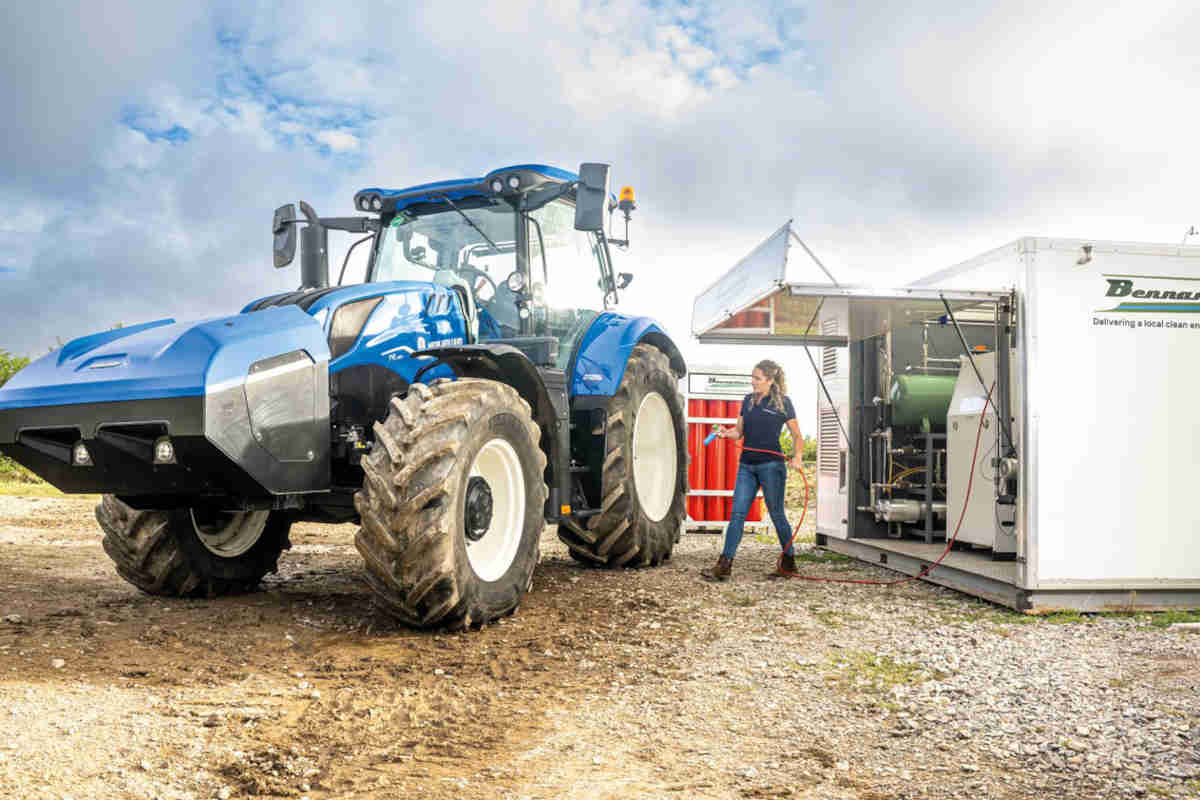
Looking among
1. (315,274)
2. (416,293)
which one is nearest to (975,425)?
(416,293)

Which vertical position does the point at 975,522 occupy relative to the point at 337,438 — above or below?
below

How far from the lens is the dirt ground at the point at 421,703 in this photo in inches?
128

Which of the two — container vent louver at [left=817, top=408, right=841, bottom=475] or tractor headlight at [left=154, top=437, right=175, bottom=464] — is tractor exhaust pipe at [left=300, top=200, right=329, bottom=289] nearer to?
tractor headlight at [left=154, top=437, right=175, bottom=464]

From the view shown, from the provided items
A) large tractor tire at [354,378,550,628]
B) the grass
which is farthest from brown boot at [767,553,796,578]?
large tractor tire at [354,378,550,628]

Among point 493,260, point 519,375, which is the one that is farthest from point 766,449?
point 493,260

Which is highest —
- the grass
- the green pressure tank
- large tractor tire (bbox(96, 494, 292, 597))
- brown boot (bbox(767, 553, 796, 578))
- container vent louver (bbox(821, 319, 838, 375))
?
container vent louver (bbox(821, 319, 838, 375))

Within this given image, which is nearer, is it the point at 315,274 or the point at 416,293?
the point at 416,293

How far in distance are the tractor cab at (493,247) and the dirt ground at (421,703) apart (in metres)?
1.92

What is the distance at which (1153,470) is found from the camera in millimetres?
6496

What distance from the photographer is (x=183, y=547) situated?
6.02 meters

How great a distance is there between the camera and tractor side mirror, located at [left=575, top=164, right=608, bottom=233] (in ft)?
20.0

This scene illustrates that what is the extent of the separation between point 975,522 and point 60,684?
250 inches

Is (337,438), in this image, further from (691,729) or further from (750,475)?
(750,475)

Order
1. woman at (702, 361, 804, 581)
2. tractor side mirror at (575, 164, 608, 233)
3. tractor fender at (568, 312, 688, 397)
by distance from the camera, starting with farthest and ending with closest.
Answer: woman at (702, 361, 804, 581) → tractor fender at (568, 312, 688, 397) → tractor side mirror at (575, 164, 608, 233)
